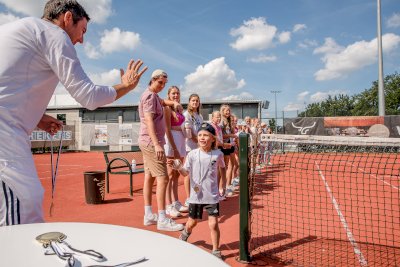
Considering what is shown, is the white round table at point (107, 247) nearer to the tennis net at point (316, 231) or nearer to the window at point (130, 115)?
the tennis net at point (316, 231)

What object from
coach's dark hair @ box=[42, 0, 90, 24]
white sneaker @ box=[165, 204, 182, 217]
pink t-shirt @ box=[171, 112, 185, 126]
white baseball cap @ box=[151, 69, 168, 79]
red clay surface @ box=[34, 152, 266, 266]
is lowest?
red clay surface @ box=[34, 152, 266, 266]

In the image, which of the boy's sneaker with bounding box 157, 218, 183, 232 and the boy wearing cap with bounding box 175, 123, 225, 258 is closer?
the boy wearing cap with bounding box 175, 123, 225, 258

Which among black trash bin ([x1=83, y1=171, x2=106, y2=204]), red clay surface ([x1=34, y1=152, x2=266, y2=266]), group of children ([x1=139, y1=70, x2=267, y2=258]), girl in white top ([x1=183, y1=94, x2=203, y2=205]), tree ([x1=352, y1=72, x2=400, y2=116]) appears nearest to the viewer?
group of children ([x1=139, y1=70, x2=267, y2=258])

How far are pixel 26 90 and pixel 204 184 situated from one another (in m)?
2.34

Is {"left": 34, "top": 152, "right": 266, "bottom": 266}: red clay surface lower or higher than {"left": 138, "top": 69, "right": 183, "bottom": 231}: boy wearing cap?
lower

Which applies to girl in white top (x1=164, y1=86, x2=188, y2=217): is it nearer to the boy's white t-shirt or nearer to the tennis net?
the boy's white t-shirt

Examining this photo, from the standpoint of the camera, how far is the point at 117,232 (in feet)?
3.98

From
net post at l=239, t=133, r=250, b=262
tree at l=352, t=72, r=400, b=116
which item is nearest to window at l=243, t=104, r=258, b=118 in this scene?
tree at l=352, t=72, r=400, b=116

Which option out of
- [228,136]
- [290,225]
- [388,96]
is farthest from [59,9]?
[388,96]

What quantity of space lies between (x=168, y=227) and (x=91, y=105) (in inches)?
112

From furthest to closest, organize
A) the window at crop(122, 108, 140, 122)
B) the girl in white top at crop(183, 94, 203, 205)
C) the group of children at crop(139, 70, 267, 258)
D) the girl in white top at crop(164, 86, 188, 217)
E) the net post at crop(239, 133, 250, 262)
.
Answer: the window at crop(122, 108, 140, 122), the girl in white top at crop(183, 94, 203, 205), the girl in white top at crop(164, 86, 188, 217), the group of children at crop(139, 70, 267, 258), the net post at crop(239, 133, 250, 262)

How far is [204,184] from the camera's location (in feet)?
11.7

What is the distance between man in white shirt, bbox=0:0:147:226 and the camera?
158cm

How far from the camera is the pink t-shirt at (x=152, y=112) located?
4117 mm
